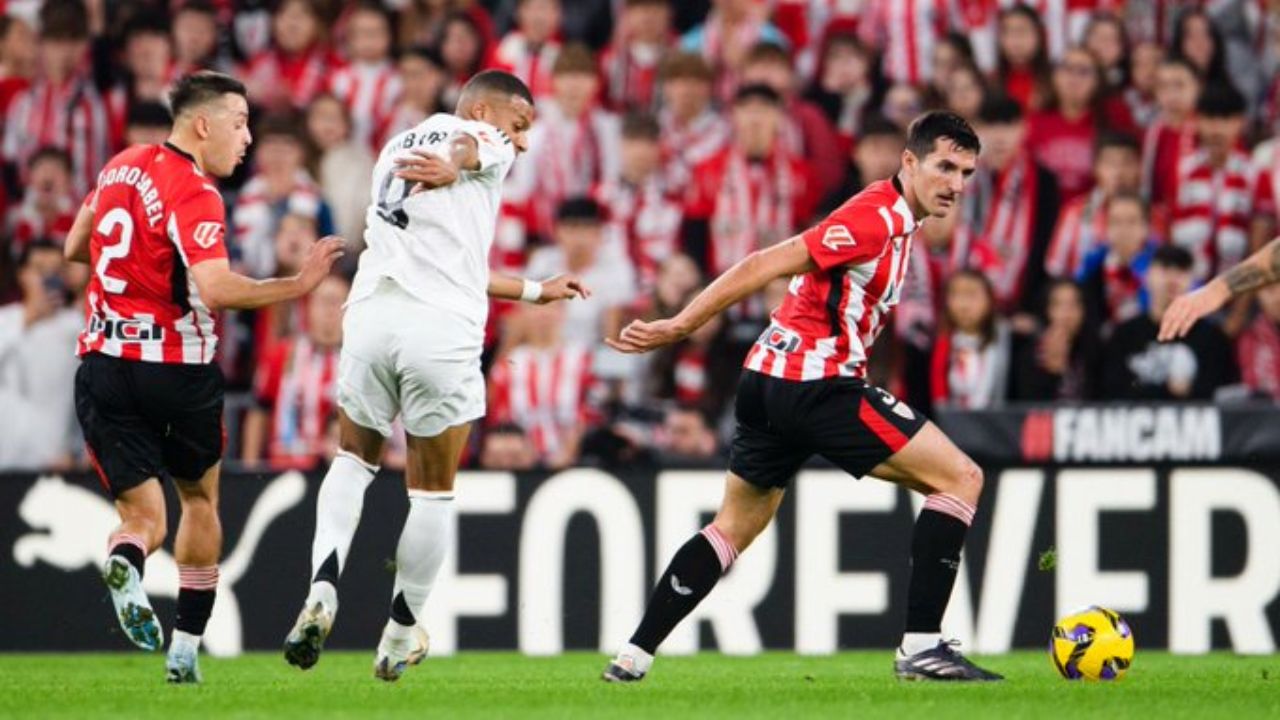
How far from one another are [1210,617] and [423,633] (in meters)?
4.86

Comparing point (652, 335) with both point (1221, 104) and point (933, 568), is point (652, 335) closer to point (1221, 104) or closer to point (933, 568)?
point (933, 568)

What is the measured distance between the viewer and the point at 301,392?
13781 mm

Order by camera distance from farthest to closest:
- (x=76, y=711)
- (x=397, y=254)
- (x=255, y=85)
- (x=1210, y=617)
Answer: (x=255, y=85)
(x=1210, y=617)
(x=397, y=254)
(x=76, y=711)

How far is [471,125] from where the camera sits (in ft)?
28.7

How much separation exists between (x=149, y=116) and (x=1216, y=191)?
669 cm

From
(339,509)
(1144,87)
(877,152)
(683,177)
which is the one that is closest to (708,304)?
(339,509)

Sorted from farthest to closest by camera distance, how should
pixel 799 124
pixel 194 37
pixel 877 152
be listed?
pixel 194 37 < pixel 799 124 < pixel 877 152

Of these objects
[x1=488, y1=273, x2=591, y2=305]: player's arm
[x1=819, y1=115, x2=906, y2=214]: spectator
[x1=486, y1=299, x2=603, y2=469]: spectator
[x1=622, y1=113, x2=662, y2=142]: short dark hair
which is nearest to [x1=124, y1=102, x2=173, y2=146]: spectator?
[x1=486, y1=299, x2=603, y2=469]: spectator

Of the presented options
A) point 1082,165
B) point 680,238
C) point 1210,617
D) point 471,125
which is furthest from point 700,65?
point 471,125

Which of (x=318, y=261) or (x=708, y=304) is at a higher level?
(x=318, y=261)

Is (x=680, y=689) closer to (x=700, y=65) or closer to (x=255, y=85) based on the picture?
(x=700, y=65)

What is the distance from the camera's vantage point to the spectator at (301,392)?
45.1 ft

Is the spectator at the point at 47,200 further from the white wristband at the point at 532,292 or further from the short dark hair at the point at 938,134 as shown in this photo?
the short dark hair at the point at 938,134

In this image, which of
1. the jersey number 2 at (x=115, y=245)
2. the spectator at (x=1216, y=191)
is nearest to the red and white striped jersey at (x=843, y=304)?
the jersey number 2 at (x=115, y=245)
